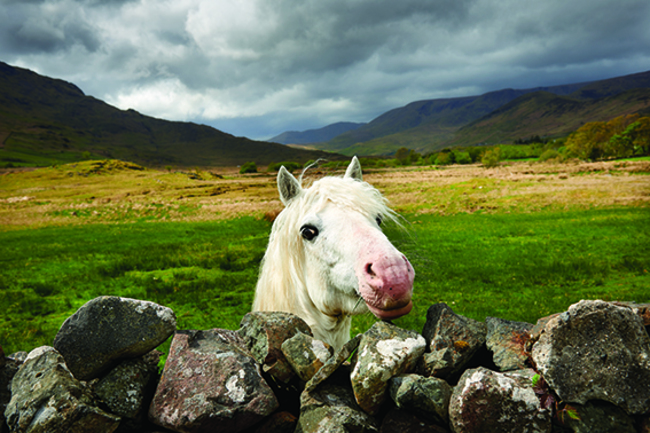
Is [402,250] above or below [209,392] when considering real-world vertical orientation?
below

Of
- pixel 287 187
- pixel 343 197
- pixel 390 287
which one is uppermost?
pixel 287 187

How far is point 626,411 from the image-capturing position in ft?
6.45

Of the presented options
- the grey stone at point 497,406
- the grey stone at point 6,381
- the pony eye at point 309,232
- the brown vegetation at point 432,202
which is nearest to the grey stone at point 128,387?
the grey stone at point 6,381

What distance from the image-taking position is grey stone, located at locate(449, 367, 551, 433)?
6.68ft

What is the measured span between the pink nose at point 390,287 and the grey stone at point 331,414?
699 mm

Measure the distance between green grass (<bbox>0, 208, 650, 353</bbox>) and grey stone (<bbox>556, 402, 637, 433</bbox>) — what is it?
61.4 inches

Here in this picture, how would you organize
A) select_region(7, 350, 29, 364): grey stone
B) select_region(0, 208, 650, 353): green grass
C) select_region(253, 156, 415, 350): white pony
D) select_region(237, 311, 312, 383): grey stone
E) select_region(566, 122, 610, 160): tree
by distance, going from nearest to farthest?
select_region(253, 156, 415, 350): white pony
select_region(237, 311, 312, 383): grey stone
select_region(7, 350, 29, 364): grey stone
select_region(0, 208, 650, 353): green grass
select_region(566, 122, 610, 160): tree

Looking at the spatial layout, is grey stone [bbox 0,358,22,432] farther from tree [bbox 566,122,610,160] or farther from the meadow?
tree [bbox 566,122,610,160]

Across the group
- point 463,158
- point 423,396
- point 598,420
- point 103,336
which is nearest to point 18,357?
point 103,336

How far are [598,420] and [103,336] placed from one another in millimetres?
3427

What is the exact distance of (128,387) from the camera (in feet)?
7.67

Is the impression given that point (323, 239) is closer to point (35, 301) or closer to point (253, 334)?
point (253, 334)

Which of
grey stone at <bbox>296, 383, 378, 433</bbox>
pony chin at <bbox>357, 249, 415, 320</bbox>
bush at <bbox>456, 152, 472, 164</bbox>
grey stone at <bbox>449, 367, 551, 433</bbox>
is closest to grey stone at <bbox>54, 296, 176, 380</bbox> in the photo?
grey stone at <bbox>296, 383, 378, 433</bbox>

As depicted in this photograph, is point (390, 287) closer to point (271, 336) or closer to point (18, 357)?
point (271, 336)
